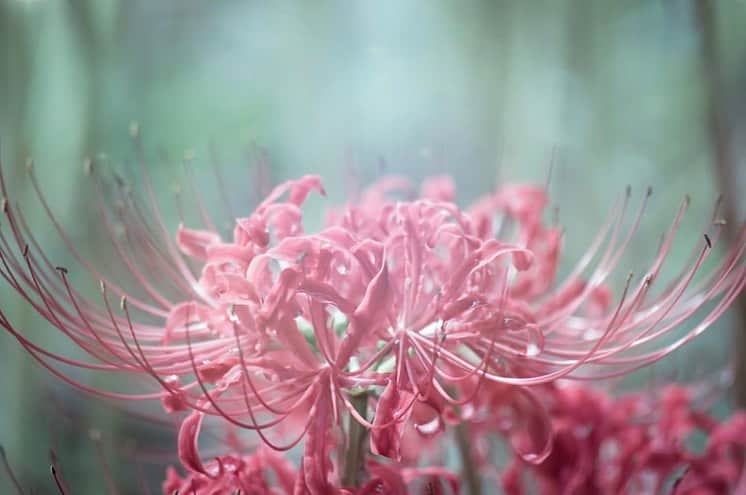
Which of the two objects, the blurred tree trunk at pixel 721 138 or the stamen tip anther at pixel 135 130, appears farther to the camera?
the blurred tree trunk at pixel 721 138

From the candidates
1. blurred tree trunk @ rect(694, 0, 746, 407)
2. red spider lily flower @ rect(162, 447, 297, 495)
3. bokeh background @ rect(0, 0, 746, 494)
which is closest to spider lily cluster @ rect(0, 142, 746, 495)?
red spider lily flower @ rect(162, 447, 297, 495)

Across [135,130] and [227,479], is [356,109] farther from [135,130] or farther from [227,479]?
[227,479]

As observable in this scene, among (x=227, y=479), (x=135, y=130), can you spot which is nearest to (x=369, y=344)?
(x=227, y=479)

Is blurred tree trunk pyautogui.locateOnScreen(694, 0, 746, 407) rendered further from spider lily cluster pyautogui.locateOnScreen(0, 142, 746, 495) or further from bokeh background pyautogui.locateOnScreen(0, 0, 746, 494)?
spider lily cluster pyautogui.locateOnScreen(0, 142, 746, 495)

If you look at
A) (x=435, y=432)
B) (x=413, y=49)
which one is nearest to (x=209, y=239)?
(x=435, y=432)

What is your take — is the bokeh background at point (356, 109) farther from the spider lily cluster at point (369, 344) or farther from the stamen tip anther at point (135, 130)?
the spider lily cluster at point (369, 344)

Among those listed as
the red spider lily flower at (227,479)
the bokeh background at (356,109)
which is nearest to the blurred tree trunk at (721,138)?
the bokeh background at (356,109)

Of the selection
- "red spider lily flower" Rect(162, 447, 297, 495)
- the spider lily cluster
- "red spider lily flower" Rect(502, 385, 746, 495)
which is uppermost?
the spider lily cluster
